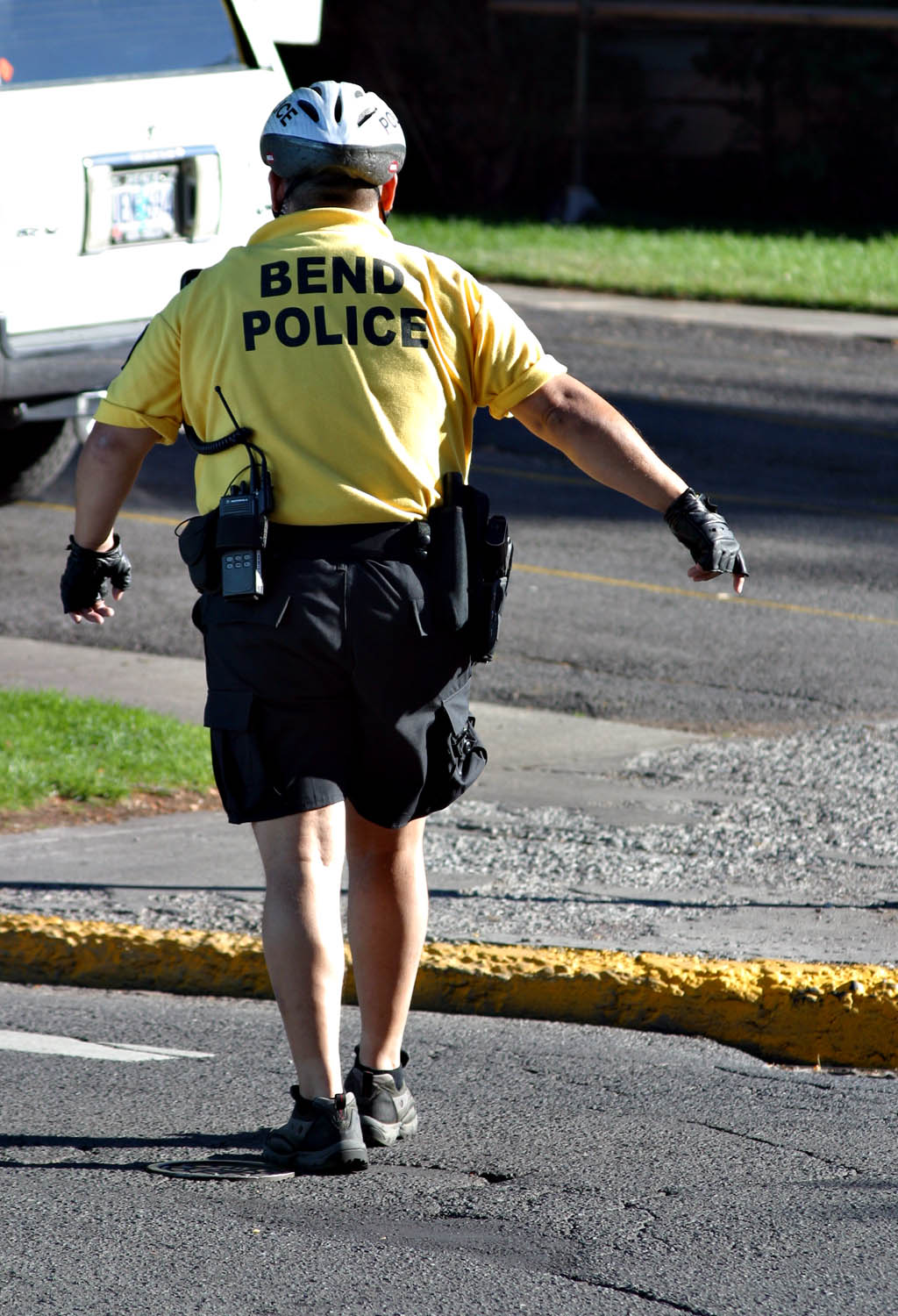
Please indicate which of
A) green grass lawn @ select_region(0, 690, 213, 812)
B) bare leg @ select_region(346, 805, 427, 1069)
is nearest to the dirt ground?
green grass lawn @ select_region(0, 690, 213, 812)

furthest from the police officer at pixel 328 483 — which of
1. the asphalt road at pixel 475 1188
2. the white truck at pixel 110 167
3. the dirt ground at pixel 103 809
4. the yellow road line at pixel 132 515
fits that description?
the yellow road line at pixel 132 515

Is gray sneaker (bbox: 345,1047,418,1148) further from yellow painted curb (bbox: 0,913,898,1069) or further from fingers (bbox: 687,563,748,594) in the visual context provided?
fingers (bbox: 687,563,748,594)

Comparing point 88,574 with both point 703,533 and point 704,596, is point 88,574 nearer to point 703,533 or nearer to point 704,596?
point 703,533

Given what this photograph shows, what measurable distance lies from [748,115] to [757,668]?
22576 mm

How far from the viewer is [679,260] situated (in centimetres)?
2305

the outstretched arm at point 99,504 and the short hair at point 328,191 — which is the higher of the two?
the short hair at point 328,191

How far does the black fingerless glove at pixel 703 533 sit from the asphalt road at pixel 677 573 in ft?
11.9

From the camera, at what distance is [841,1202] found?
11.6ft

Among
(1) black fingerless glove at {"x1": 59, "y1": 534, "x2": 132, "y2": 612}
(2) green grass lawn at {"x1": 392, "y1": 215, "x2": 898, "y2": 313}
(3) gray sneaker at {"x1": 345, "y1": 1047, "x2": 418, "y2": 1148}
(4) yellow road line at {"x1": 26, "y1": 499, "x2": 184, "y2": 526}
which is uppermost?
(1) black fingerless glove at {"x1": 59, "y1": 534, "x2": 132, "y2": 612}

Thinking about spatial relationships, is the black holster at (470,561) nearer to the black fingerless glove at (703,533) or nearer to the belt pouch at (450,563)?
the belt pouch at (450,563)

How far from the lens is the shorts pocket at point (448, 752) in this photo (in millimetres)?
3715

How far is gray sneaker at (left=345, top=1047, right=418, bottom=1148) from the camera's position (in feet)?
12.6

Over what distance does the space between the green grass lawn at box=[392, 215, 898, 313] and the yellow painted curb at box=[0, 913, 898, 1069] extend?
1681cm

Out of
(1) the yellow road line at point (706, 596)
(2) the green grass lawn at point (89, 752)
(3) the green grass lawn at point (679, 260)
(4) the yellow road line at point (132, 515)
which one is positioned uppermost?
(2) the green grass lawn at point (89, 752)
